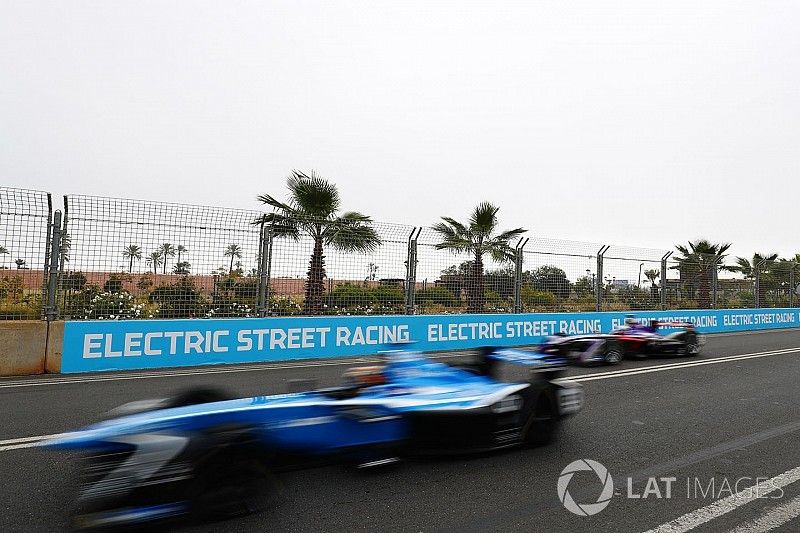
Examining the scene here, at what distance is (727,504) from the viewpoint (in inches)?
115

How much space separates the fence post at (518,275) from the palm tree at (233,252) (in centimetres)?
640

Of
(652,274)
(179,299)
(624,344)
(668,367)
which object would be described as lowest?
(668,367)

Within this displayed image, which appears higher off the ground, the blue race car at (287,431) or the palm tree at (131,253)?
the palm tree at (131,253)

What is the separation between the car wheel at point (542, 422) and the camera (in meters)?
3.91

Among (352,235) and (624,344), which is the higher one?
(352,235)

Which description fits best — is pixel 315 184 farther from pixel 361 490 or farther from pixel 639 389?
pixel 361 490

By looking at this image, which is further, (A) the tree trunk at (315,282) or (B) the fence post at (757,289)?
(B) the fence post at (757,289)

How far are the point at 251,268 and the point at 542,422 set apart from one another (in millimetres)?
6557

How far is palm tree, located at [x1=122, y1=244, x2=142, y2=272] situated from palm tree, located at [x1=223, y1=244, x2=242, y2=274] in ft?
4.30

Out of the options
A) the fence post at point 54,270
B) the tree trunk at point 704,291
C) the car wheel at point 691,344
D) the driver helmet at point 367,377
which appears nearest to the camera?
the driver helmet at point 367,377

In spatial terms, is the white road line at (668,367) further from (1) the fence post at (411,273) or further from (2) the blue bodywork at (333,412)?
(1) the fence post at (411,273)

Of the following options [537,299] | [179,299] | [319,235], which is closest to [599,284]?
[537,299]

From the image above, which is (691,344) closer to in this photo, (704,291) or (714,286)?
(704,291)

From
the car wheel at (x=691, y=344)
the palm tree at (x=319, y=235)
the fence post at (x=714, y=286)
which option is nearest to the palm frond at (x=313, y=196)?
A: the palm tree at (x=319, y=235)
